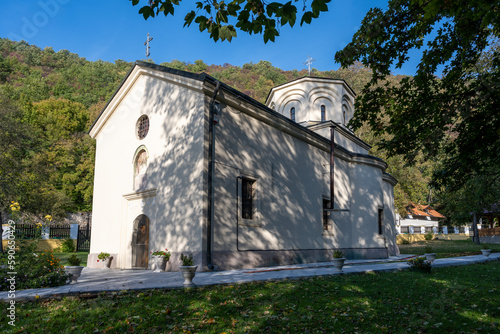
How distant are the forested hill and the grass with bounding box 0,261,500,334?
1714 cm

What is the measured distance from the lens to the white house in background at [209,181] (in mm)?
11367

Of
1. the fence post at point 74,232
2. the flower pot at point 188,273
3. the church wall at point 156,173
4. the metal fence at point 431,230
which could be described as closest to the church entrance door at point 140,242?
the church wall at point 156,173

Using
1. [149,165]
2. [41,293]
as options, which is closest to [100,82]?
[149,165]

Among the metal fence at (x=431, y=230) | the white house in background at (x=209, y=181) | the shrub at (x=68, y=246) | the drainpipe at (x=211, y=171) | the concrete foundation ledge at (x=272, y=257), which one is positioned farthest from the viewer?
the metal fence at (x=431, y=230)

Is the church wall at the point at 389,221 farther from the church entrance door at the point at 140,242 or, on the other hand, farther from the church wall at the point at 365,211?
the church entrance door at the point at 140,242

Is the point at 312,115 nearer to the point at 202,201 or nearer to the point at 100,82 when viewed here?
the point at 202,201

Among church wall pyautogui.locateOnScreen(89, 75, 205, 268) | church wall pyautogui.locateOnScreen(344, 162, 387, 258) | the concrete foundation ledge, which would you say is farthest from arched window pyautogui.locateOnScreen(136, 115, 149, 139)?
church wall pyautogui.locateOnScreen(344, 162, 387, 258)

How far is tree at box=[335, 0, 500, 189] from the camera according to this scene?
7137mm

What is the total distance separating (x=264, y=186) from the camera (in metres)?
13.6

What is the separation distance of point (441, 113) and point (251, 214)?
735 cm

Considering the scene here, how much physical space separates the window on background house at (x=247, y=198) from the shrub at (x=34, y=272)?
6.34 m

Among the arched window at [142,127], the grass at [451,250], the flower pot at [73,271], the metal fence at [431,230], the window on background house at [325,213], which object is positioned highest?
the arched window at [142,127]

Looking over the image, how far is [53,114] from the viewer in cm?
4241

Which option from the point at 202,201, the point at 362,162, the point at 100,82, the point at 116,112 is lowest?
the point at 202,201
